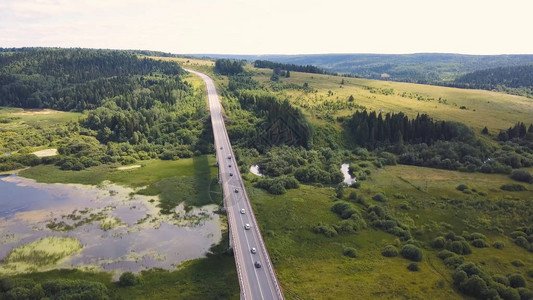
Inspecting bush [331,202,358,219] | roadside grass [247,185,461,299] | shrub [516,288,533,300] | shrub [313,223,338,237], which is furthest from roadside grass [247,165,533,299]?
shrub [516,288,533,300]

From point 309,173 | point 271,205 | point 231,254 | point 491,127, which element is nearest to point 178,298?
point 231,254

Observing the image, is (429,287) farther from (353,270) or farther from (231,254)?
(231,254)

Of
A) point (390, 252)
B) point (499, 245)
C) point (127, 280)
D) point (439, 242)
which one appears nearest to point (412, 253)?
point (390, 252)

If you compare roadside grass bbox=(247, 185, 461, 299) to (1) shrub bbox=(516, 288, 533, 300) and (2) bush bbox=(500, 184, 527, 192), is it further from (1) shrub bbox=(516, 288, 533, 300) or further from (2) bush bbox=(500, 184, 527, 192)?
(2) bush bbox=(500, 184, 527, 192)

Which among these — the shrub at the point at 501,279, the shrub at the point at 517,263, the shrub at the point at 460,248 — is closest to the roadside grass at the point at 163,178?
the shrub at the point at 460,248

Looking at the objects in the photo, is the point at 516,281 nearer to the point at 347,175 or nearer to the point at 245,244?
the point at 245,244

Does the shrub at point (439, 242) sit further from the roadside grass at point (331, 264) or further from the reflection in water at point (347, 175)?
the reflection in water at point (347, 175)
